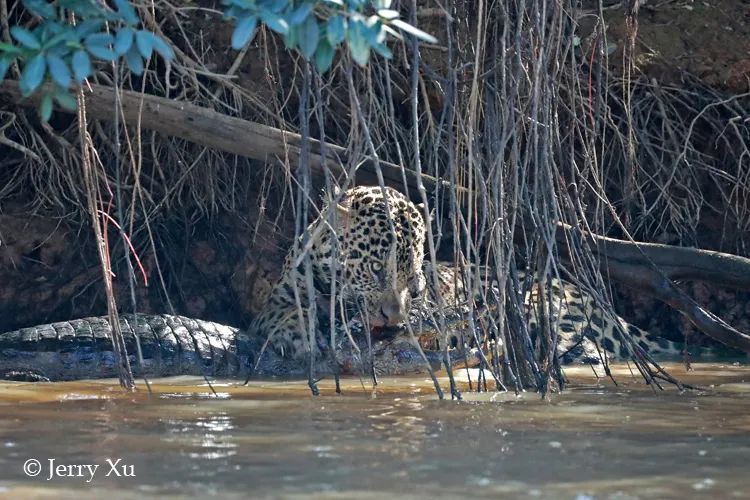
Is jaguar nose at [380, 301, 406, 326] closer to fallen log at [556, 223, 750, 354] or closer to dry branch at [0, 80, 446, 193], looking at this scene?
dry branch at [0, 80, 446, 193]

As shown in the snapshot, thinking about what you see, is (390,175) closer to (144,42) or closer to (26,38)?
(144,42)

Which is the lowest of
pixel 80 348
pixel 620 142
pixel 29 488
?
pixel 29 488

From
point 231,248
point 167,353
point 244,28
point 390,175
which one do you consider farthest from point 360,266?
point 244,28

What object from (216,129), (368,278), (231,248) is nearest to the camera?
(216,129)

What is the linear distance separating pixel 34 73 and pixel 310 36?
65 cm

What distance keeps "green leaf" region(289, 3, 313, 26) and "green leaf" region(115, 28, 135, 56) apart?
0.41 m

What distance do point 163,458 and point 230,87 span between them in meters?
3.72

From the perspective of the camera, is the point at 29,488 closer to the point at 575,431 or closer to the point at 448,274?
the point at 575,431

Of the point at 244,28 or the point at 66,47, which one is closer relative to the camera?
the point at 244,28

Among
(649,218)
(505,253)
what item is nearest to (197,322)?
(505,253)

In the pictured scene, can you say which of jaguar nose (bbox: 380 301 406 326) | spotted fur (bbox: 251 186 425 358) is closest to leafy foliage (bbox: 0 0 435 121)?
jaguar nose (bbox: 380 301 406 326)

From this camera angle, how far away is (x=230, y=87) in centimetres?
661

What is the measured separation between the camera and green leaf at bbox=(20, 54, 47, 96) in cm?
277

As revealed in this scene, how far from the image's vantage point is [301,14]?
2.75 metres
